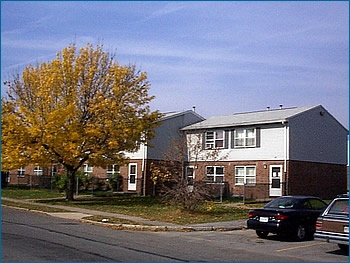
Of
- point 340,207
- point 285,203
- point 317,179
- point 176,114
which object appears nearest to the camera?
point 340,207

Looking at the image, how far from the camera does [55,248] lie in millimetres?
13266

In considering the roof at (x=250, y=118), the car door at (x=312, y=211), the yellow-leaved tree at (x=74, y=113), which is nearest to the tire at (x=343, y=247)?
the car door at (x=312, y=211)

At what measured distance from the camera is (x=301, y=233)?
17062mm

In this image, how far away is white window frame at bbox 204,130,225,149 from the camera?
3944 centimetres

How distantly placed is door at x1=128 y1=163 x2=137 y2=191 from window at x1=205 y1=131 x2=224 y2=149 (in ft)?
19.9

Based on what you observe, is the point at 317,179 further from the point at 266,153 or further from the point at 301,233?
the point at 301,233

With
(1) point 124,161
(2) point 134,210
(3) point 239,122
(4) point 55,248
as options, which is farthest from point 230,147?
(4) point 55,248

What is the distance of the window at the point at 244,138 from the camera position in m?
37.4

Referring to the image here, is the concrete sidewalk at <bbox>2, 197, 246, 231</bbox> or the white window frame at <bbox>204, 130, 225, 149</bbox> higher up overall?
the white window frame at <bbox>204, 130, 225, 149</bbox>

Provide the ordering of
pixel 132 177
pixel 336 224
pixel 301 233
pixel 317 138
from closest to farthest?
pixel 336 224 < pixel 301 233 < pixel 317 138 < pixel 132 177

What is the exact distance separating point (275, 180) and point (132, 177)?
469 inches

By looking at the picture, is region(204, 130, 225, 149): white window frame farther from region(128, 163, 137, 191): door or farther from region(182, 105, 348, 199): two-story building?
region(128, 163, 137, 191): door

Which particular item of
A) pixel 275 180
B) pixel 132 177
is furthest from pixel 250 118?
pixel 132 177

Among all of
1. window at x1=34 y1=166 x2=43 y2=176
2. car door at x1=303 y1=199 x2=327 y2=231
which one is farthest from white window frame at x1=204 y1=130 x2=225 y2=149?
car door at x1=303 y1=199 x2=327 y2=231
